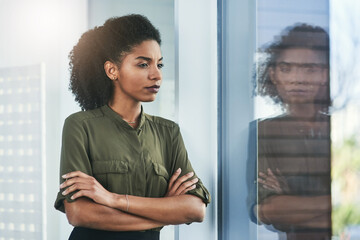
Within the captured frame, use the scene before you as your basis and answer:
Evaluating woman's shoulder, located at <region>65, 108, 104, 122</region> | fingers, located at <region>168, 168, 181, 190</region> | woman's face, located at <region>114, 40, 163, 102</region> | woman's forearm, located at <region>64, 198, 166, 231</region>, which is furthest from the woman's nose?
woman's forearm, located at <region>64, 198, 166, 231</region>

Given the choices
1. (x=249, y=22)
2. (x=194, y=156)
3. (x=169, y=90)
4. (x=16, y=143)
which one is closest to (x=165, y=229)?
(x=194, y=156)

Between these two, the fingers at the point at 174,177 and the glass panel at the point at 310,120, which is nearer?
the glass panel at the point at 310,120

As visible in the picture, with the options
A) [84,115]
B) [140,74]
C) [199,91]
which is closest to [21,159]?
[84,115]

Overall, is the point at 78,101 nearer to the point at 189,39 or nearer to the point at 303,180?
the point at 189,39

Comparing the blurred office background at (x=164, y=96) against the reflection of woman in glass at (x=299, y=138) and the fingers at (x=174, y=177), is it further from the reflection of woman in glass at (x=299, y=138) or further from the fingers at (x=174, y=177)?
the fingers at (x=174, y=177)

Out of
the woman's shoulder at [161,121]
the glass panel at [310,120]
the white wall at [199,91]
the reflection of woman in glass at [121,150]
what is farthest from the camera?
the white wall at [199,91]

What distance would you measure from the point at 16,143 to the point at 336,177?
1206mm

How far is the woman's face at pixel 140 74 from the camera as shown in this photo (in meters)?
1.67

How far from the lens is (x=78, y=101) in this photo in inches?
69.7

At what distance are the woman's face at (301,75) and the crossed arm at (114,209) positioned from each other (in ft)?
1.70

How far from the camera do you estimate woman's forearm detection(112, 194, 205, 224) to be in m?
1.56

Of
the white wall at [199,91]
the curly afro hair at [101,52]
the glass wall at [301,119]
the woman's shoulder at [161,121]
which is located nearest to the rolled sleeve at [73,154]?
the curly afro hair at [101,52]

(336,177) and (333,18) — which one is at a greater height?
(333,18)

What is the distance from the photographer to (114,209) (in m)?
1.55
